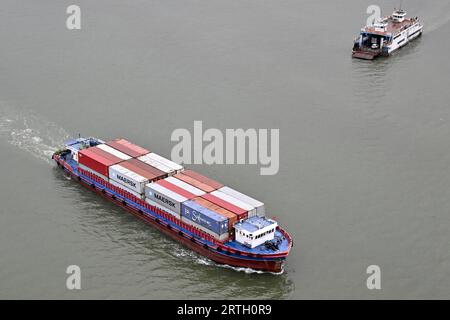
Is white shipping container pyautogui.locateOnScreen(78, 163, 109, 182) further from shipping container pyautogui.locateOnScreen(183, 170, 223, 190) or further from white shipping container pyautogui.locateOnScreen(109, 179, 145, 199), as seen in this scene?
shipping container pyautogui.locateOnScreen(183, 170, 223, 190)

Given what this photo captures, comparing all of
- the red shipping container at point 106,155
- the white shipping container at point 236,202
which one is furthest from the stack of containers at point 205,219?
the red shipping container at point 106,155

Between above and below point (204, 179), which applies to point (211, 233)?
below

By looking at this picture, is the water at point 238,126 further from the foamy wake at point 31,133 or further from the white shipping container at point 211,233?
the white shipping container at point 211,233

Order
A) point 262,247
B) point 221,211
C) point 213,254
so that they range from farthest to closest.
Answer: point 221,211 < point 213,254 < point 262,247

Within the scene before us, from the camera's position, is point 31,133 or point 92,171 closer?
point 92,171

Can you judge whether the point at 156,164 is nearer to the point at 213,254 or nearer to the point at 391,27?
the point at 213,254

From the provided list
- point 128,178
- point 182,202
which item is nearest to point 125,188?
point 128,178
